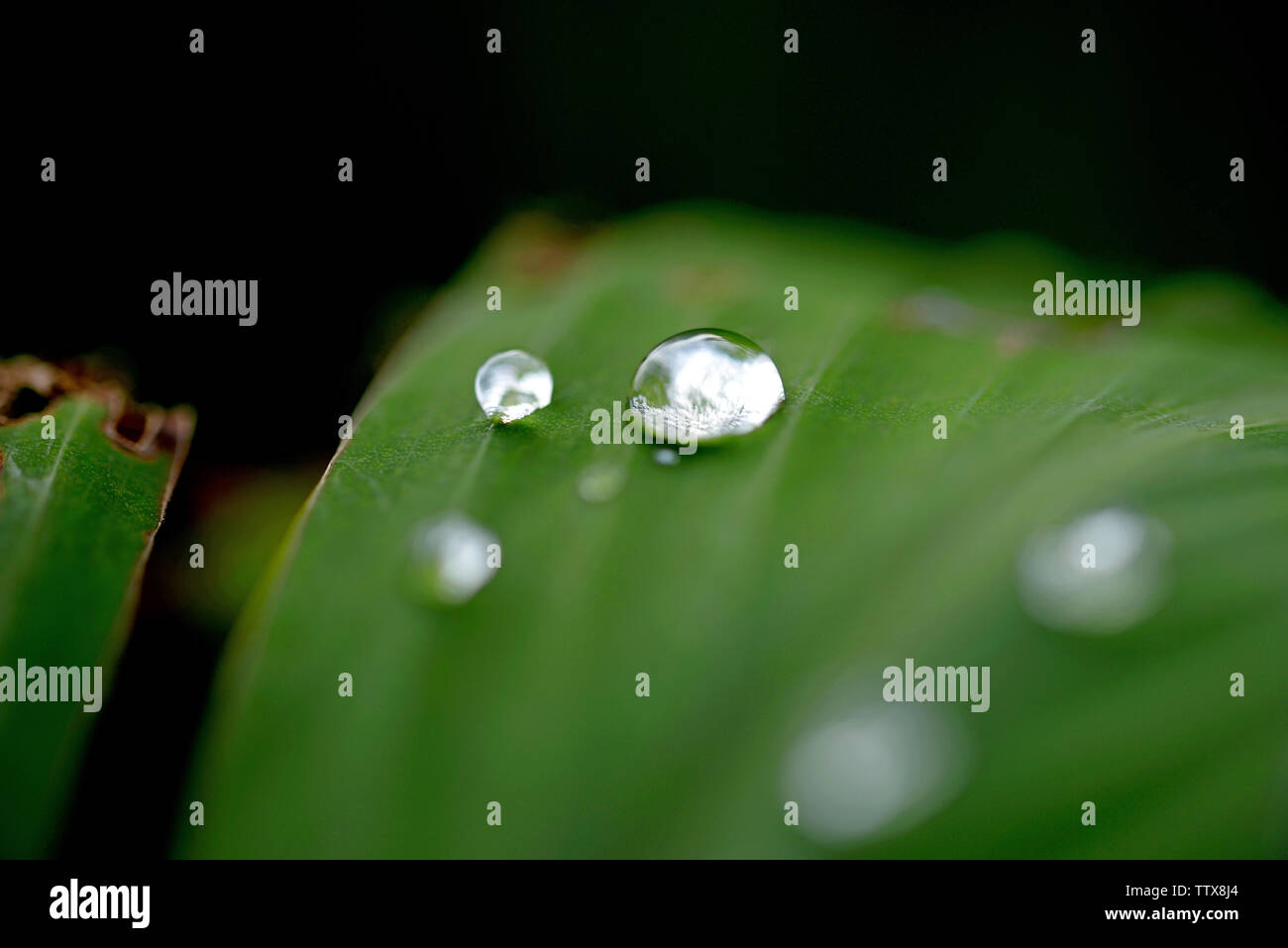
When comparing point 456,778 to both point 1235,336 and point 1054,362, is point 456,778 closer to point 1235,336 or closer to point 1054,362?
point 1054,362

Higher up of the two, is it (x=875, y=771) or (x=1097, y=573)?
(x=1097, y=573)

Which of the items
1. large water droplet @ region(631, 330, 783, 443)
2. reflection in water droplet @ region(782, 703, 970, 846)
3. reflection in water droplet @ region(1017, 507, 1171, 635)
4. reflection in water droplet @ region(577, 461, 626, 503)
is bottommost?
reflection in water droplet @ region(782, 703, 970, 846)

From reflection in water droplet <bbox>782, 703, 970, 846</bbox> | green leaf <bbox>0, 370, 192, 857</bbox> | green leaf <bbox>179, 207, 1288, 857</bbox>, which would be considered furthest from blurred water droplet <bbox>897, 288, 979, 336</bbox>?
green leaf <bbox>0, 370, 192, 857</bbox>

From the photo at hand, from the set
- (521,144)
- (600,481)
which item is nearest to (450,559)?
(600,481)

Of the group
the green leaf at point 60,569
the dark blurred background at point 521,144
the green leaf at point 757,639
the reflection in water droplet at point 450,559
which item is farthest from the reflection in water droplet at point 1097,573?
the dark blurred background at point 521,144

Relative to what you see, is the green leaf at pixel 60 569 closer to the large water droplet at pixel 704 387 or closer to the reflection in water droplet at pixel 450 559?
the reflection in water droplet at pixel 450 559

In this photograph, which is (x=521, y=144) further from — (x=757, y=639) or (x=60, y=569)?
(x=757, y=639)

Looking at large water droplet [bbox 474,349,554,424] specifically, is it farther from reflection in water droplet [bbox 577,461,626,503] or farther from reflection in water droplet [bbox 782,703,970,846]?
reflection in water droplet [bbox 782,703,970,846]
